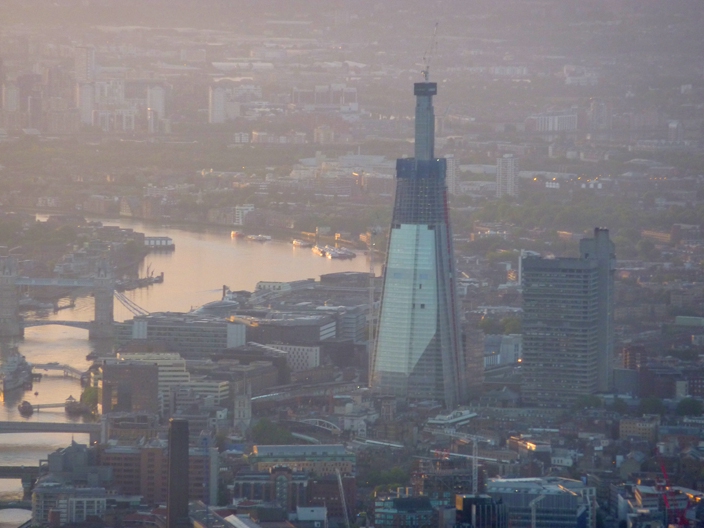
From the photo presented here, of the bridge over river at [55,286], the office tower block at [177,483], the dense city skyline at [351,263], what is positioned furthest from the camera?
the bridge over river at [55,286]

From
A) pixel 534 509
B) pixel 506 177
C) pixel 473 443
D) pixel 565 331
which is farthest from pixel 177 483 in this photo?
pixel 506 177

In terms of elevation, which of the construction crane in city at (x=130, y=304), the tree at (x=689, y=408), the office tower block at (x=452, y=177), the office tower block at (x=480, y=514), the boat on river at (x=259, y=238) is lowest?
the office tower block at (x=480, y=514)

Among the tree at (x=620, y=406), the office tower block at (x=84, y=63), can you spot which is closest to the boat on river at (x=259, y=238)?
the tree at (x=620, y=406)

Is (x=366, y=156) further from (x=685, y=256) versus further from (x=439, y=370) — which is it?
(x=439, y=370)

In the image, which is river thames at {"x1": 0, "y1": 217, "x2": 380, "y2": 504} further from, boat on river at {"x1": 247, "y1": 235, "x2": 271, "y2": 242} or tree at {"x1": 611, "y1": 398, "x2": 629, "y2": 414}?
tree at {"x1": 611, "y1": 398, "x2": 629, "y2": 414}

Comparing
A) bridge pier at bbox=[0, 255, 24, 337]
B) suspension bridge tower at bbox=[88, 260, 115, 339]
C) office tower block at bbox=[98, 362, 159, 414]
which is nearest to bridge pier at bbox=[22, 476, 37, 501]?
office tower block at bbox=[98, 362, 159, 414]

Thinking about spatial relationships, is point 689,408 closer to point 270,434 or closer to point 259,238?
point 270,434

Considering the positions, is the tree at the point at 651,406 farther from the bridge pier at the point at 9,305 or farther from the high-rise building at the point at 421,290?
the bridge pier at the point at 9,305
